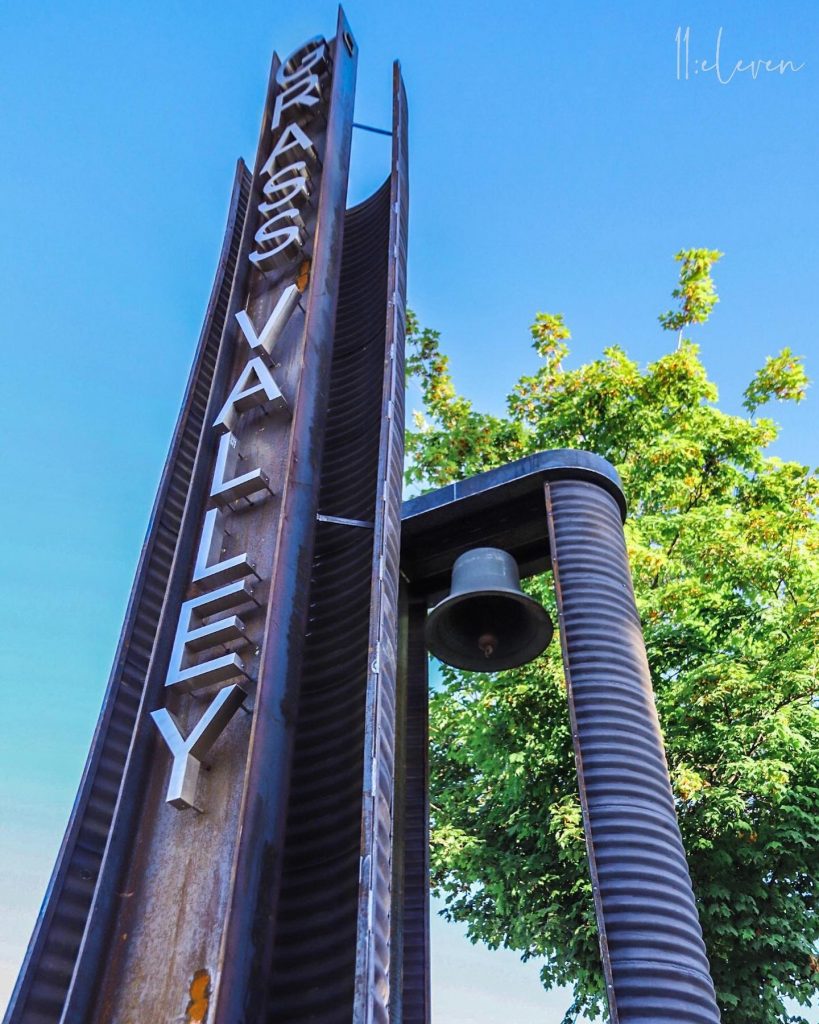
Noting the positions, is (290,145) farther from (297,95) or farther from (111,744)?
(111,744)

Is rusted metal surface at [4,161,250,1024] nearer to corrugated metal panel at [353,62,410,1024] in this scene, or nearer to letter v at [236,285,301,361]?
letter v at [236,285,301,361]

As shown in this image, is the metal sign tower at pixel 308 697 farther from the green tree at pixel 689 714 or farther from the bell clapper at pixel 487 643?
the green tree at pixel 689 714

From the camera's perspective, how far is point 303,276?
4.75m

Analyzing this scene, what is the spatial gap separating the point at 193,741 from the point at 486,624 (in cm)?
292

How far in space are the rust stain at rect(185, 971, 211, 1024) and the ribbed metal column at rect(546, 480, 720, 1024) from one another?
5.25 ft

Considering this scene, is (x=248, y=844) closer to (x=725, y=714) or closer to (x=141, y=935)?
(x=141, y=935)

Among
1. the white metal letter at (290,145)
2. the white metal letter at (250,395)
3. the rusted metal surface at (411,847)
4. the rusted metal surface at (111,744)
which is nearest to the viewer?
the rusted metal surface at (111,744)

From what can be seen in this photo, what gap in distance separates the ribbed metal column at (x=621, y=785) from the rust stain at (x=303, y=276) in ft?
6.43

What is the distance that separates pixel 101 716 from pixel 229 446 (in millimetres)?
1442

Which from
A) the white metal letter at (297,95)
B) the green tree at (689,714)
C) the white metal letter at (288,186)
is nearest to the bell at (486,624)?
the white metal letter at (288,186)

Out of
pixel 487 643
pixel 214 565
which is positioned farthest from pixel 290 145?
pixel 487 643

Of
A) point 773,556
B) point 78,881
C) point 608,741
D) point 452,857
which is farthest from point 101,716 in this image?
point 773,556

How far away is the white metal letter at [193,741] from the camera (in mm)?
2729

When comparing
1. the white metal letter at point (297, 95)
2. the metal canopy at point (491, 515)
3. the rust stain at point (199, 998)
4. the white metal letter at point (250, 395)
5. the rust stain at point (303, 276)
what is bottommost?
the rust stain at point (199, 998)
